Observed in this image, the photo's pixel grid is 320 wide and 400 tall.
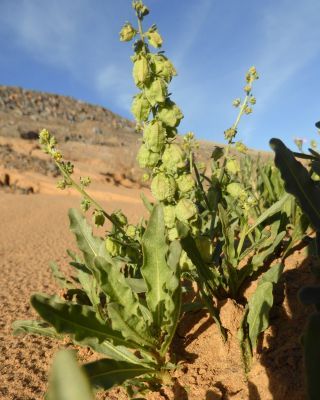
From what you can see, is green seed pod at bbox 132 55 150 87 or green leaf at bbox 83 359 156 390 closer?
green leaf at bbox 83 359 156 390

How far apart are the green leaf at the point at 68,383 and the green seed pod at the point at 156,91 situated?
110 centimetres

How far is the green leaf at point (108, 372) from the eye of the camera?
0.93 m

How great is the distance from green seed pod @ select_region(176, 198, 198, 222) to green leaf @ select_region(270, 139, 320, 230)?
42 centimetres

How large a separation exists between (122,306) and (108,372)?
209mm

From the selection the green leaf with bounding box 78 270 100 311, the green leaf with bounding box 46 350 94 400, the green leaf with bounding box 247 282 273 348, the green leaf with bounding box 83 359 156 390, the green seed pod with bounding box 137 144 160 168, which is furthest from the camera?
the green leaf with bounding box 78 270 100 311

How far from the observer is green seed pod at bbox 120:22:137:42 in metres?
1.35

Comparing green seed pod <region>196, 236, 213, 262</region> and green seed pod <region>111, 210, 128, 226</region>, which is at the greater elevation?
green seed pod <region>111, 210, 128, 226</region>

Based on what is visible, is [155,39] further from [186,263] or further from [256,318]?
[256,318]

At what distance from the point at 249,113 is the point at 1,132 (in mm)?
16429

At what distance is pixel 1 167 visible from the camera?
11141mm

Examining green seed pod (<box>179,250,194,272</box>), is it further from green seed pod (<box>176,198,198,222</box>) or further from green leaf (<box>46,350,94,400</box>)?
green leaf (<box>46,350,94,400</box>)

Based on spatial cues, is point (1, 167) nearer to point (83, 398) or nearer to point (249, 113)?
point (249, 113)

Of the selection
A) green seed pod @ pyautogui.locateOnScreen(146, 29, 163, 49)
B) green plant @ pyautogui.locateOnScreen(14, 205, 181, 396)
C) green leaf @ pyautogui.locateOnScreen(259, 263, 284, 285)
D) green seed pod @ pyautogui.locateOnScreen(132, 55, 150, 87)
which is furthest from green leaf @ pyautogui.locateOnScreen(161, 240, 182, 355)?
green seed pod @ pyautogui.locateOnScreen(146, 29, 163, 49)

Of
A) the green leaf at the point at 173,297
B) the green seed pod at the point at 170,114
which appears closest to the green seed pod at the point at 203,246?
the green leaf at the point at 173,297
